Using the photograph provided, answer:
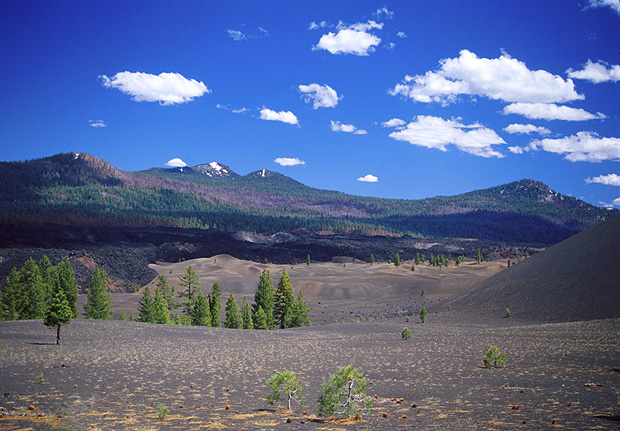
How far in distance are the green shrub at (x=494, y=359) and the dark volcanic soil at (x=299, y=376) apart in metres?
0.54

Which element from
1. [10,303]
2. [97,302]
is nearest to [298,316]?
[97,302]

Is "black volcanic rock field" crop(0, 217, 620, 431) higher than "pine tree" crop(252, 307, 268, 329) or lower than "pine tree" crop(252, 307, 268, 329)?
higher

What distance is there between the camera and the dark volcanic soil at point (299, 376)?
10672 millimetres

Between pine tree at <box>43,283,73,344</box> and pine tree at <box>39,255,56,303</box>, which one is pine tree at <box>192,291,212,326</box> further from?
pine tree at <box>43,283,73,344</box>

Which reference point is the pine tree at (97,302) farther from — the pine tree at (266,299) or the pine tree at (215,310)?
the pine tree at (266,299)

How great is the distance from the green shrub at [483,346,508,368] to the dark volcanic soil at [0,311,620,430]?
54cm

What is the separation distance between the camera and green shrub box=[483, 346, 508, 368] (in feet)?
58.4

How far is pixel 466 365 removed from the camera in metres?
18.9

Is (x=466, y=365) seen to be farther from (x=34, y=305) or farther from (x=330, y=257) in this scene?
(x=330, y=257)

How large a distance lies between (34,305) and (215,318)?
17.1 meters

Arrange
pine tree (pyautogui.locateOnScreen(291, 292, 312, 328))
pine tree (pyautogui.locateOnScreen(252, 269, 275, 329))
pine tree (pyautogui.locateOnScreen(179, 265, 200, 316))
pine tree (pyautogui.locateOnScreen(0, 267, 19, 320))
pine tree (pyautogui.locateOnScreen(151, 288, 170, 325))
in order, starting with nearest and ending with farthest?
pine tree (pyautogui.locateOnScreen(0, 267, 19, 320)) → pine tree (pyautogui.locateOnScreen(151, 288, 170, 325)) → pine tree (pyautogui.locateOnScreen(252, 269, 275, 329)) → pine tree (pyautogui.locateOnScreen(291, 292, 312, 328)) → pine tree (pyautogui.locateOnScreen(179, 265, 200, 316))

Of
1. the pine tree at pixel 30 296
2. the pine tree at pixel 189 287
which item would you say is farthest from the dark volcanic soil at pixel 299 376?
→ the pine tree at pixel 189 287

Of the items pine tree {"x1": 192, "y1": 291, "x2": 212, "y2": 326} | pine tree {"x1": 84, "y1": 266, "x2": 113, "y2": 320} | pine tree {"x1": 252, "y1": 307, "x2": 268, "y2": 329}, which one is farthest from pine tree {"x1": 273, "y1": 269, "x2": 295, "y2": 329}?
pine tree {"x1": 84, "y1": 266, "x2": 113, "y2": 320}

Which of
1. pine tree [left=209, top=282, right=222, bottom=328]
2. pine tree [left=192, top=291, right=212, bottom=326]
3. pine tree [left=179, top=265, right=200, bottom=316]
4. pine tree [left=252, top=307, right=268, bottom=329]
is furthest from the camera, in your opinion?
pine tree [left=179, top=265, right=200, bottom=316]
